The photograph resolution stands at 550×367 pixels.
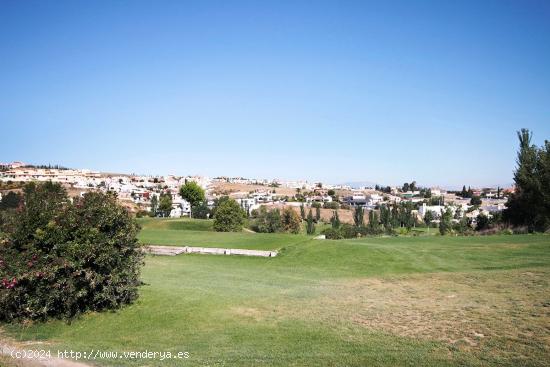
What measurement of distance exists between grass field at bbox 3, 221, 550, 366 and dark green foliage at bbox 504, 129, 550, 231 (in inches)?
696

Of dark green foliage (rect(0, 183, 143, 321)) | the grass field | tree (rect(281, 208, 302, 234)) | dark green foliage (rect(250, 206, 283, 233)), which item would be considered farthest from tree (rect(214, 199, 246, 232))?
dark green foliage (rect(0, 183, 143, 321))

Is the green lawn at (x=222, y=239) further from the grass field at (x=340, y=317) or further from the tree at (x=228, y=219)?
the tree at (x=228, y=219)

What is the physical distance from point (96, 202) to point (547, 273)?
19.1 m

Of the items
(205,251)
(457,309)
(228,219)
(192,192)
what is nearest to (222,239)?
(205,251)

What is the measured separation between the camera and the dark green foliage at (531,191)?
3959cm

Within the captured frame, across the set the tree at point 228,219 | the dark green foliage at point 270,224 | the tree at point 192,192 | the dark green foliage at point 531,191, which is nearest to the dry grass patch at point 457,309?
the dark green foliage at point 531,191

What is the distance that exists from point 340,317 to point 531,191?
36333 mm

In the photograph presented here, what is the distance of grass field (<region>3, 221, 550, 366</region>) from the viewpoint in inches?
395

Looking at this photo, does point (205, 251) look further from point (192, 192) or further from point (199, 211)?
point (199, 211)

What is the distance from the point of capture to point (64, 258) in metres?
14.0

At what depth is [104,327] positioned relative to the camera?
1375 cm

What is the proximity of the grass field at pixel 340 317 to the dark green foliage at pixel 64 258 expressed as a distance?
2.26 feet

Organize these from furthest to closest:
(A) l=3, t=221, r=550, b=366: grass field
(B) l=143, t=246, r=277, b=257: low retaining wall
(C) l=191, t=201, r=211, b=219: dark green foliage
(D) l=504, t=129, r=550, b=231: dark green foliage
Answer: (C) l=191, t=201, r=211, b=219: dark green foliage < (D) l=504, t=129, r=550, b=231: dark green foliage < (B) l=143, t=246, r=277, b=257: low retaining wall < (A) l=3, t=221, r=550, b=366: grass field

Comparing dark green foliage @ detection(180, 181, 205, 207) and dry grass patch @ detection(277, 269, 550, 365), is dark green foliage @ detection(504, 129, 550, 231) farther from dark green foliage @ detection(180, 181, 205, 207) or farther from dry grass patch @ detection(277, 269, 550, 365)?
dark green foliage @ detection(180, 181, 205, 207)
